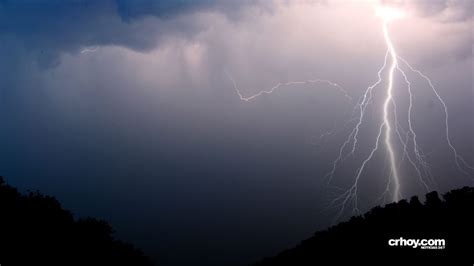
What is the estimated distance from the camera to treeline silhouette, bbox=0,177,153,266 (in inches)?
648

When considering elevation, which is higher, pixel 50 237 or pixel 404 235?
pixel 50 237

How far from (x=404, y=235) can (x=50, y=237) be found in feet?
47.2

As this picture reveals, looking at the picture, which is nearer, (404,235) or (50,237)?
(404,235)

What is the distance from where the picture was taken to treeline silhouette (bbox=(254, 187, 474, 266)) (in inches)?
481

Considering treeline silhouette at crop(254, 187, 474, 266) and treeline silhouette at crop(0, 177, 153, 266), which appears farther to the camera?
treeline silhouette at crop(0, 177, 153, 266)

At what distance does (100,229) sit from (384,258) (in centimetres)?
1483

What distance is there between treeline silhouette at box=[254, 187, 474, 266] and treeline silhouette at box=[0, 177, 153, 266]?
30.4 ft

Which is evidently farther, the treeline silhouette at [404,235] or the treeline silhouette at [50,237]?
the treeline silhouette at [50,237]

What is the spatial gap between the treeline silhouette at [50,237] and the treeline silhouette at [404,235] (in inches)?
365

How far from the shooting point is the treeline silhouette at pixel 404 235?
12227 mm

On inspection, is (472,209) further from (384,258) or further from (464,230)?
(384,258)

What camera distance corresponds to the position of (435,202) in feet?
50.4

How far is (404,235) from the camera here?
13305mm

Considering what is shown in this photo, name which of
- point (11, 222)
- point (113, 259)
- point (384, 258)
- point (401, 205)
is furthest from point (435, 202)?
point (11, 222)
